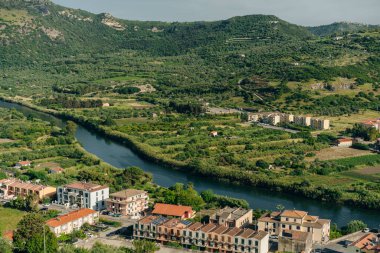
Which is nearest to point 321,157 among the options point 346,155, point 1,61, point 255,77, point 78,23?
point 346,155

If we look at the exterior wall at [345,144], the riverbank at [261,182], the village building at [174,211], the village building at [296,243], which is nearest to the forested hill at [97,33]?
the exterior wall at [345,144]

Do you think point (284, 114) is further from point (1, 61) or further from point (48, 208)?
point (1, 61)

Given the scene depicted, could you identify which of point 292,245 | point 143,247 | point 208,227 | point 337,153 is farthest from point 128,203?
point 337,153

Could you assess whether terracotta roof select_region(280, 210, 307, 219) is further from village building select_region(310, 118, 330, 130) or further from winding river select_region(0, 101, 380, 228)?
village building select_region(310, 118, 330, 130)

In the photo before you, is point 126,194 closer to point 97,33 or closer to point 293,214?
point 293,214

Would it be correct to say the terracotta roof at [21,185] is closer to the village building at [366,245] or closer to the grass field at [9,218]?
the grass field at [9,218]

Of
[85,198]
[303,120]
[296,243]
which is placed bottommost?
[85,198]
